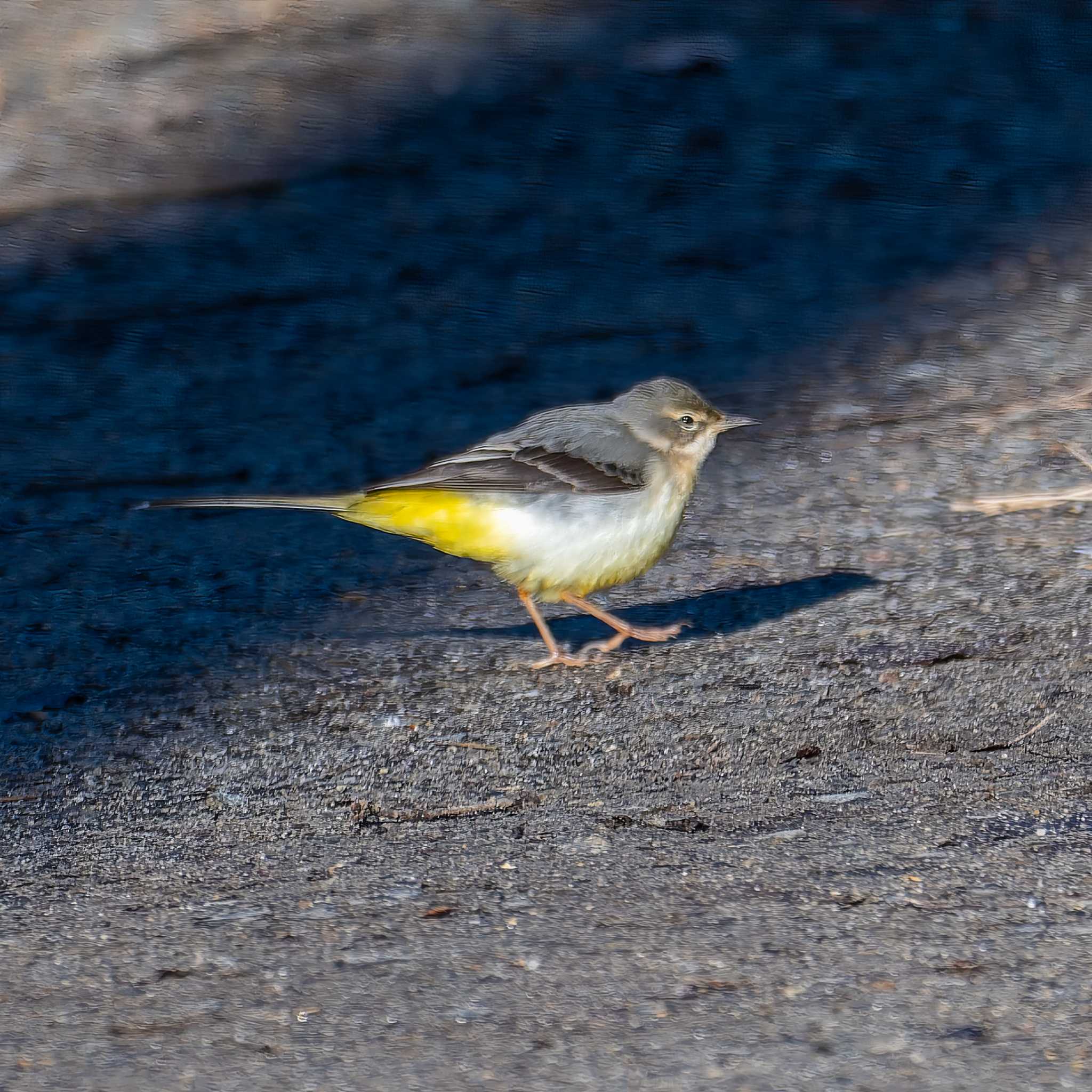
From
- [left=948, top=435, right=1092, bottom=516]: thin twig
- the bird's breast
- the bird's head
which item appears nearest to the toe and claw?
the bird's breast

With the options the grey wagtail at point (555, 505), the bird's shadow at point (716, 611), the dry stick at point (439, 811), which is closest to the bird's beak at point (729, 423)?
the grey wagtail at point (555, 505)

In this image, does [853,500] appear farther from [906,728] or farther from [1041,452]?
[906,728]

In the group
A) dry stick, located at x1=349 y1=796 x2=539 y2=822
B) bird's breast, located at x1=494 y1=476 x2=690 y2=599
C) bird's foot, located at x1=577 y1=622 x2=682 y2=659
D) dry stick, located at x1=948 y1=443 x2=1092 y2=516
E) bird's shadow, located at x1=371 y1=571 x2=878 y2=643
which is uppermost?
bird's breast, located at x1=494 y1=476 x2=690 y2=599

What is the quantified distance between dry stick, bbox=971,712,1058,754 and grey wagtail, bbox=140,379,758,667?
3.60ft

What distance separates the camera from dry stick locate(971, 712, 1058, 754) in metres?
3.91

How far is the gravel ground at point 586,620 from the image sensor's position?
115 inches

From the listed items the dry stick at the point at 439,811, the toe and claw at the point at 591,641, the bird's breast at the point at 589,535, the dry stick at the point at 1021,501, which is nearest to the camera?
the dry stick at the point at 439,811

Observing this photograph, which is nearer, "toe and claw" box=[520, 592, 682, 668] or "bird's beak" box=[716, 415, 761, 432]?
"toe and claw" box=[520, 592, 682, 668]

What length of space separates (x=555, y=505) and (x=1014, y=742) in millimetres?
1393

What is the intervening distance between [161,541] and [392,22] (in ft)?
16.1

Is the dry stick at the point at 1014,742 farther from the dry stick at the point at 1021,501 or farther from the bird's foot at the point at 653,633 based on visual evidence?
the dry stick at the point at 1021,501

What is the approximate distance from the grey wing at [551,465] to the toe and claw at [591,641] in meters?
0.35

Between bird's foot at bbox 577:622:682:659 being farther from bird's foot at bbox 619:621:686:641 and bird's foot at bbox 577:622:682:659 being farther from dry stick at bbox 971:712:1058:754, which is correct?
dry stick at bbox 971:712:1058:754

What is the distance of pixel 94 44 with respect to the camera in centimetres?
903
